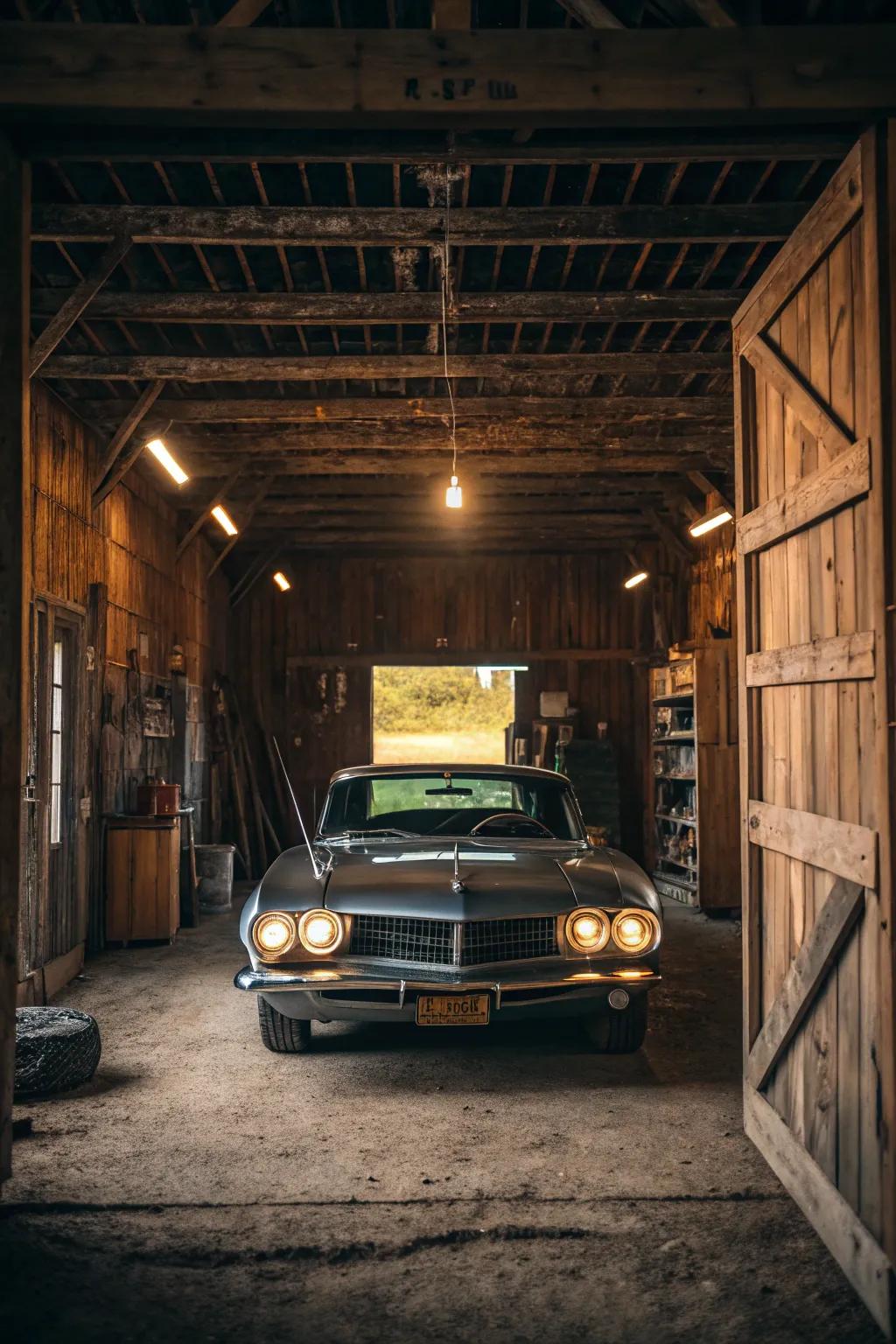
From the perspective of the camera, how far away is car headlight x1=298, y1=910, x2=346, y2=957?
5.07 meters

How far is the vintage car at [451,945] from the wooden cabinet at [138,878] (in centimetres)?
387

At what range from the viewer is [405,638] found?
1612cm

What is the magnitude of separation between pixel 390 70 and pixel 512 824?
4032mm

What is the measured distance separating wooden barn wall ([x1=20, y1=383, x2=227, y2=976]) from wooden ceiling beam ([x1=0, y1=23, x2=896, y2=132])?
394 cm

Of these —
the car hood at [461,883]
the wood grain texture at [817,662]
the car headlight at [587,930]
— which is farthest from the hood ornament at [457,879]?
the wood grain texture at [817,662]

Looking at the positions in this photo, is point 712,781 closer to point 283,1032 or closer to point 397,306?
point 397,306

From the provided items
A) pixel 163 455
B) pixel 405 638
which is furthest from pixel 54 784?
pixel 405 638

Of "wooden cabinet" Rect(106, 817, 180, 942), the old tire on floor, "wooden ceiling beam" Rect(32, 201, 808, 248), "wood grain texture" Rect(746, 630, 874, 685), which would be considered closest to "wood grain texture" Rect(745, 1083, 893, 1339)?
"wood grain texture" Rect(746, 630, 874, 685)

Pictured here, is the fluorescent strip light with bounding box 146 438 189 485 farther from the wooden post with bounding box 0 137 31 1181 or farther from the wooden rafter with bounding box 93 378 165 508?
the wooden post with bounding box 0 137 31 1181

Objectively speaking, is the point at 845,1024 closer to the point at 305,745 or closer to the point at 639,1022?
the point at 639,1022

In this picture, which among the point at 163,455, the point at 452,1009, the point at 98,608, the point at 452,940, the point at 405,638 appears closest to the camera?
the point at 452,1009

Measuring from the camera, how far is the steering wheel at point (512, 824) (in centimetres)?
642

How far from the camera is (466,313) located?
7191mm

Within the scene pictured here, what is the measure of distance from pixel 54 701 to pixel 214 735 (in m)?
6.86
